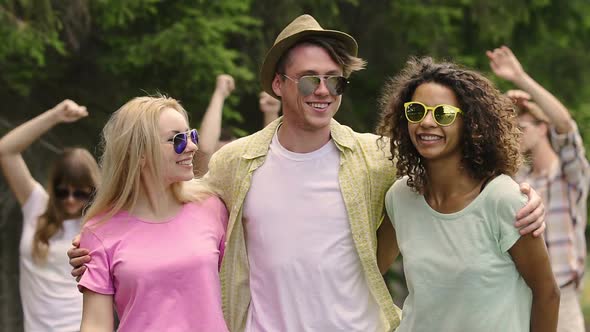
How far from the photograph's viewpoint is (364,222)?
456 centimetres

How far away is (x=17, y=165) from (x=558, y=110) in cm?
324

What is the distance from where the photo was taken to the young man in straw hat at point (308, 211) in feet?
14.8

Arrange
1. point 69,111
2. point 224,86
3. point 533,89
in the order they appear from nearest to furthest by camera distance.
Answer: point 69,111
point 533,89
point 224,86

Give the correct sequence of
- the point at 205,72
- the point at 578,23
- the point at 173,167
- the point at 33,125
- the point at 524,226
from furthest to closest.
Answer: the point at 578,23, the point at 205,72, the point at 33,125, the point at 173,167, the point at 524,226

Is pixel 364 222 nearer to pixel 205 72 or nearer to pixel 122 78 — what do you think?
pixel 205 72

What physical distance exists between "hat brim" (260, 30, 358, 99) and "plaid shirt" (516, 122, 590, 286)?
86.6 inches

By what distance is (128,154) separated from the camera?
4.33 metres

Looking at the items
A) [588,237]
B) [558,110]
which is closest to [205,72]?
[558,110]

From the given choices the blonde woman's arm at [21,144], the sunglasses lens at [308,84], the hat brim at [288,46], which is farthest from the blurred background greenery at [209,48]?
the sunglasses lens at [308,84]

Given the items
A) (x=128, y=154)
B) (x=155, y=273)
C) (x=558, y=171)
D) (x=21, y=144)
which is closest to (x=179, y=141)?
(x=128, y=154)

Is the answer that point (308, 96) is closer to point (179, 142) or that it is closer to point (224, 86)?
point (179, 142)

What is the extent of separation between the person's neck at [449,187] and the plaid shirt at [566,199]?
8.01 feet

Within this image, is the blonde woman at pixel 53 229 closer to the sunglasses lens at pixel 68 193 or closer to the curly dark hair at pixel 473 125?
the sunglasses lens at pixel 68 193

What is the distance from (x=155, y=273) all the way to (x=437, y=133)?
1.23m
